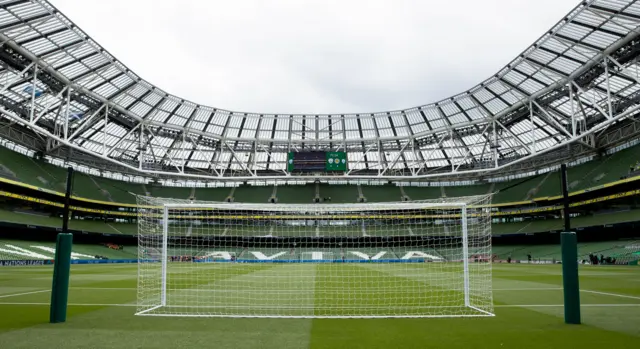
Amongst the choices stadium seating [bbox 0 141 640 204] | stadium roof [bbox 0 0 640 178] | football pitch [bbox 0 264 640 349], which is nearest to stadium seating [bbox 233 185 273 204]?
stadium seating [bbox 0 141 640 204]

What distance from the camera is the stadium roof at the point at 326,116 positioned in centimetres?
3012

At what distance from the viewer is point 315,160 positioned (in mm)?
49906

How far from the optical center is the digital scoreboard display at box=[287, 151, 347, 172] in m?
48.9

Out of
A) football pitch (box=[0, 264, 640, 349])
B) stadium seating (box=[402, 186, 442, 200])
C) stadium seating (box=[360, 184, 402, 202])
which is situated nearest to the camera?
football pitch (box=[0, 264, 640, 349])

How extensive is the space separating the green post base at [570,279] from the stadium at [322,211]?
0.72 feet

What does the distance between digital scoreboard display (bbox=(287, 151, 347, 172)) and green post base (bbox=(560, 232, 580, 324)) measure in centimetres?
4092

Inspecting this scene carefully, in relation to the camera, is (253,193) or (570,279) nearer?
(570,279)

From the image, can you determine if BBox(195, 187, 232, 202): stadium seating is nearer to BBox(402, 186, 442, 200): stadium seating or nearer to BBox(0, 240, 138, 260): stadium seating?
BBox(0, 240, 138, 260): stadium seating

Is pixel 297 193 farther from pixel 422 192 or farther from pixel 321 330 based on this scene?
pixel 321 330

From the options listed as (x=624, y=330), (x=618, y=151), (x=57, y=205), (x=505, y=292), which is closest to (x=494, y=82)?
(x=618, y=151)

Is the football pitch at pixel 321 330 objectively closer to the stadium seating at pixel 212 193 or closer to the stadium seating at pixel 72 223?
the stadium seating at pixel 72 223

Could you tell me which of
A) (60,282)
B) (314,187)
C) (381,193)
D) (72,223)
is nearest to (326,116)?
(314,187)

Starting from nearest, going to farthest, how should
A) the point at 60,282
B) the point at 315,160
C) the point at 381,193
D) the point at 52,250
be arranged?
the point at 60,282
the point at 52,250
the point at 315,160
the point at 381,193

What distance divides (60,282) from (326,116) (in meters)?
44.3
